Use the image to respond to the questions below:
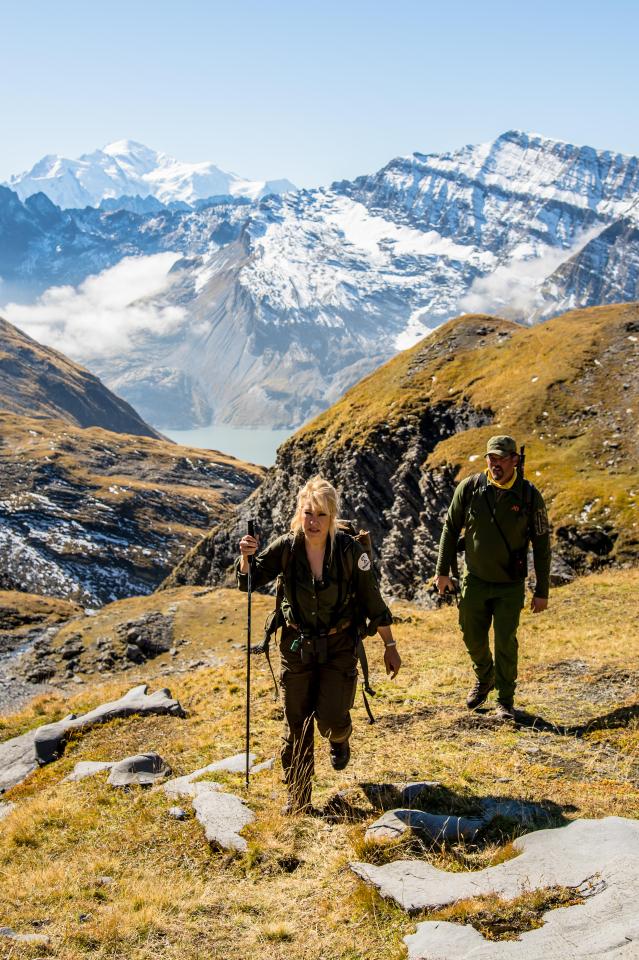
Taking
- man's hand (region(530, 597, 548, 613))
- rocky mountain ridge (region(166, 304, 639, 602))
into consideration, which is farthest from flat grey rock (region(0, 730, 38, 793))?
rocky mountain ridge (region(166, 304, 639, 602))

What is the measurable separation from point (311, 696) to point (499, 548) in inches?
165

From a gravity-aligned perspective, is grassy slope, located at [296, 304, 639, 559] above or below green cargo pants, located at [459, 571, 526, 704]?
above

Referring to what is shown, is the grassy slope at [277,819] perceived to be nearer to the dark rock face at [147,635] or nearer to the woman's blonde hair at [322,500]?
the woman's blonde hair at [322,500]

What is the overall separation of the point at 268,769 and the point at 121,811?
7.41ft

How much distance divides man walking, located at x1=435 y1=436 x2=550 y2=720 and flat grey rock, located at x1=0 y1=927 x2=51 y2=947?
7.50 metres

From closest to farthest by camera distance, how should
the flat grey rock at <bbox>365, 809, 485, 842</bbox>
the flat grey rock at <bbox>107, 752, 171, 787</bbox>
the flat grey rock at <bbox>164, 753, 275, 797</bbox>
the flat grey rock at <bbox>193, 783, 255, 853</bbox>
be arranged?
the flat grey rock at <bbox>365, 809, 485, 842</bbox>
the flat grey rock at <bbox>193, 783, 255, 853</bbox>
the flat grey rock at <bbox>164, 753, 275, 797</bbox>
the flat grey rock at <bbox>107, 752, 171, 787</bbox>

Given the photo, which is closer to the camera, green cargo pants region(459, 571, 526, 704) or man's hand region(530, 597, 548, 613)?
green cargo pants region(459, 571, 526, 704)

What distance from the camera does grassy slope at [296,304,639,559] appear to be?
3766cm

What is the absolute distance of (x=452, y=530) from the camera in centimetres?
1226

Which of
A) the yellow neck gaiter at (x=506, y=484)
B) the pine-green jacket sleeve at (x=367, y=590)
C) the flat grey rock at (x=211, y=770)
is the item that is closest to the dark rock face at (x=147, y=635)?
the flat grey rock at (x=211, y=770)

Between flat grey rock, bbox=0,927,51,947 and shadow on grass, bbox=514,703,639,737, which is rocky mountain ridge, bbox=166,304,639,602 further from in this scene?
flat grey rock, bbox=0,927,51,947

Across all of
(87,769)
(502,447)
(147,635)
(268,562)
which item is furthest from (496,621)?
(147,635)

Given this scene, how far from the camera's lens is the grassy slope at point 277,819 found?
272 inches

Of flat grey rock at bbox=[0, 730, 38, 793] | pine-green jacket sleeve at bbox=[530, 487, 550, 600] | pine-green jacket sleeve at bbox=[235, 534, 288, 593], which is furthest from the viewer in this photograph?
flat grey rock at bbox=[0, 730, 38, 793]
